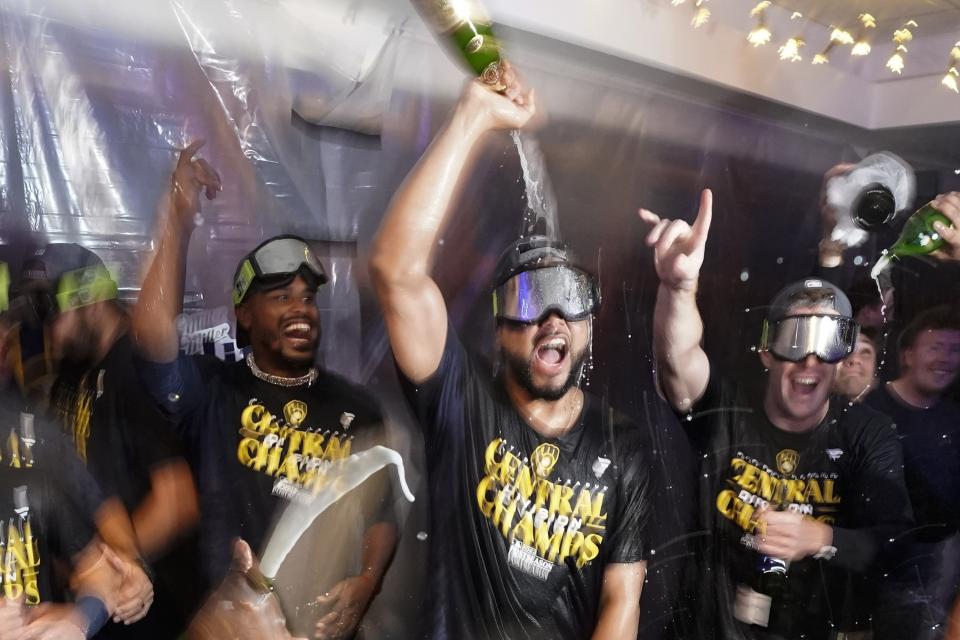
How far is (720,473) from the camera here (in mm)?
1980

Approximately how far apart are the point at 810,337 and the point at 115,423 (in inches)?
60.8

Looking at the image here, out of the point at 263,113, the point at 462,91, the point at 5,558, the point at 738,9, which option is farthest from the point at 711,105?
the point at 5,558

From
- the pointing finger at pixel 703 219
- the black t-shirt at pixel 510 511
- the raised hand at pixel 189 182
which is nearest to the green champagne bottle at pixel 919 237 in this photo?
the pointing finger at pixel 703 219

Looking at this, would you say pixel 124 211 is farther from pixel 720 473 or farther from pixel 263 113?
pixel 720 473

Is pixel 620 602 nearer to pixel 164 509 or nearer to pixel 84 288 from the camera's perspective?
pixel 164 509

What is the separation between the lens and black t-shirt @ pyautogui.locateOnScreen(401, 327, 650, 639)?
5.79 ft

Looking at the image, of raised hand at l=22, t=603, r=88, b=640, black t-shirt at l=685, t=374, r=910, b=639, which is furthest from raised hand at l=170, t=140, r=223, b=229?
black t-shirt at l=685, t=374, r=910, b=639

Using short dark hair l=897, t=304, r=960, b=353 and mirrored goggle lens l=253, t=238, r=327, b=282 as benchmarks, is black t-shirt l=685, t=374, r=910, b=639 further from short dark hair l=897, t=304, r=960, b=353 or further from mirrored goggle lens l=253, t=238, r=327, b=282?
mirrored goggle lens l=253, t=238, r=327, b=282

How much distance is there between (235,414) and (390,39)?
Result: 0.80 m

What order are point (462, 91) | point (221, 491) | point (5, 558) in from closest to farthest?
point (5, 558) < point (221, 491) < point (462, 91)

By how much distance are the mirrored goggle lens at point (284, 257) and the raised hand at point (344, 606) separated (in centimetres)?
65

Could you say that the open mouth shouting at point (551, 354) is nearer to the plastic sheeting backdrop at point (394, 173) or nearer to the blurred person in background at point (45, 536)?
the plastic sheeting backdrop at point (394, 173)

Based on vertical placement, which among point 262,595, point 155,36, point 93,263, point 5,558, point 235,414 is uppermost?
point 155,36

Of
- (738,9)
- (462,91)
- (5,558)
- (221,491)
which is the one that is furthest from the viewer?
(738,9)
